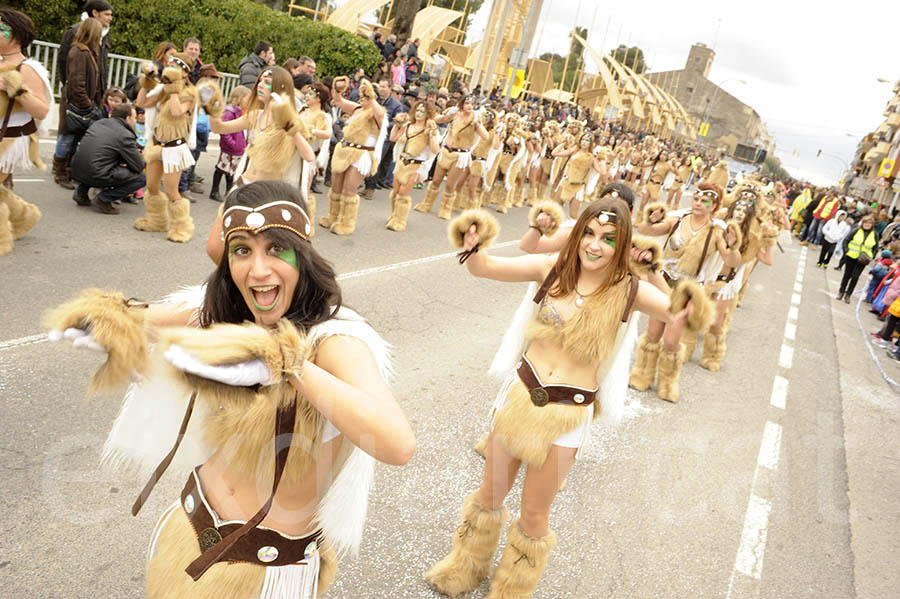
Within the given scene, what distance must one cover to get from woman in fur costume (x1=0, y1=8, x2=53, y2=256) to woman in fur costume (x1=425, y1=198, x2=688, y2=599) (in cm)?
468

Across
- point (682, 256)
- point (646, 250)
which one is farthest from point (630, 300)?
point (682, 256)

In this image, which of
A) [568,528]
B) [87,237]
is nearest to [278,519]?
[568,528]

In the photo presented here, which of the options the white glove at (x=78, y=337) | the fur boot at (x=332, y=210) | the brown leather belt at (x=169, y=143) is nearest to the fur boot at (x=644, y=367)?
the fur boot at (x=332, y=210)

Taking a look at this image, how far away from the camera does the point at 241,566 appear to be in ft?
6.04

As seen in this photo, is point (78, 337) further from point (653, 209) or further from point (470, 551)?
point (653, 209)

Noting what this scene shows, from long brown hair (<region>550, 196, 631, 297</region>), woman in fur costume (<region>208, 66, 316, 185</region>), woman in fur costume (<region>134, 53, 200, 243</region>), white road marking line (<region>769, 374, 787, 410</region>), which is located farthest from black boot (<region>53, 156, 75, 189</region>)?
white road marking line (<region>769, 374, 787, 410</region>)

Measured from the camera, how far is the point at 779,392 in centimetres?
788

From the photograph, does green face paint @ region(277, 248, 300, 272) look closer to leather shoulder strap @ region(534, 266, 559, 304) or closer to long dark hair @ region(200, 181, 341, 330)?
long dark hair @ region(200, 181, 341, 330)

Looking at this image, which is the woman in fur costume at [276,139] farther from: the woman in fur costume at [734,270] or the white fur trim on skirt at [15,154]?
the woman in fur costume at [734,270]

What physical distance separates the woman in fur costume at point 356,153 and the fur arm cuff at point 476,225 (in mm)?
6501

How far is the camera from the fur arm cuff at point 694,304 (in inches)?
116

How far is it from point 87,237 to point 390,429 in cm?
680

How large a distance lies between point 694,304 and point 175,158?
6163mm

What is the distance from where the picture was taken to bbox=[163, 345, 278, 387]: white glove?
1371 millimetres
